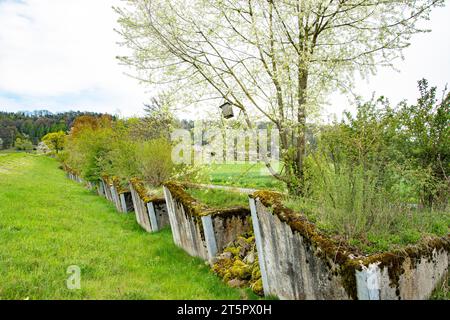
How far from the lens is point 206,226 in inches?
237

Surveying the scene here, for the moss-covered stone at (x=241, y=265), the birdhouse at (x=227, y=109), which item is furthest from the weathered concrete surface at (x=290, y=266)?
the birdhouse at (x=227, y=109)

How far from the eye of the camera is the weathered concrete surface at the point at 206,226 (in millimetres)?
6023

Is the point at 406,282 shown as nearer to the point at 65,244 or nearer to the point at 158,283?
the point at 158,283

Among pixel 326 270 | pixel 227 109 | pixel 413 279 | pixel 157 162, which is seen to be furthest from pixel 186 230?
pixel 157 162

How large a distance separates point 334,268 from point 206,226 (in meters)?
2.96

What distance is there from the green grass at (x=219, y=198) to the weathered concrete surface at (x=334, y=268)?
7.10 ft

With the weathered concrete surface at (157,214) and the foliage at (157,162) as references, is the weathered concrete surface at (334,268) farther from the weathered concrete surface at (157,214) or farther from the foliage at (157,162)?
the foliage at (157,162)

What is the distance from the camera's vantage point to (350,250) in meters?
3.39

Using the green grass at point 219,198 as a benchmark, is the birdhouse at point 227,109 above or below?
above

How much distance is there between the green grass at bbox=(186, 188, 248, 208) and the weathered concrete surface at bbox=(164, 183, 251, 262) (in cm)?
28

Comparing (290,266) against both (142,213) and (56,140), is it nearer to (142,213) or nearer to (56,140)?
(142,213)

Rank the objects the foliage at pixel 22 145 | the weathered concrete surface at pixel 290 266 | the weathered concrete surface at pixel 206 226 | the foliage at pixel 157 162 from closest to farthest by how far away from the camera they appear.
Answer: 1. the weathered concrete surface at pixel 290 266
2. the weathered concrete surface at pixel 206 226
3. the foliage at pixel 157 162
4. the foliage at pixel 22 145
